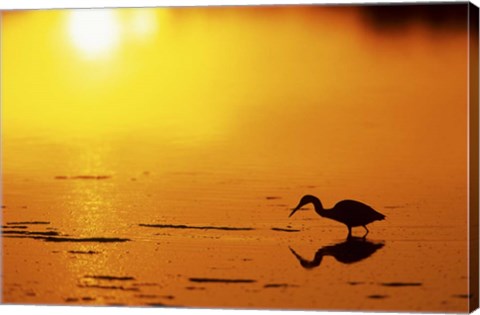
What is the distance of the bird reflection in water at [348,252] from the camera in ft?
29.3

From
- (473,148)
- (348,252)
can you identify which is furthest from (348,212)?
(473,148)

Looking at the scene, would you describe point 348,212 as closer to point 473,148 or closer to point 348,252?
point 348,252

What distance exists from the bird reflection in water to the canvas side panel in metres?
0.50

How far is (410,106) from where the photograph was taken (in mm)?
8867

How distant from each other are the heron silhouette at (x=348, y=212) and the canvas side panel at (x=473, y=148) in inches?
20.0

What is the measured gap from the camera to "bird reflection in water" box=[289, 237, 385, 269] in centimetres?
894

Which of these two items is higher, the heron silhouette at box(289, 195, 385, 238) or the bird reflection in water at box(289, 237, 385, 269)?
the heron silhouette at box(289, 195, 385, 238)

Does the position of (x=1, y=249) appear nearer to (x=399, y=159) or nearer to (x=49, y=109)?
(x=49, y=109)

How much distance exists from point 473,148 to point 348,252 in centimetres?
87

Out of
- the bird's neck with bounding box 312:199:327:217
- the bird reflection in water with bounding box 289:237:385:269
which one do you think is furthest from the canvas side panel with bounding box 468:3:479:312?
the bird's neck with bounding box 312:199:327:217

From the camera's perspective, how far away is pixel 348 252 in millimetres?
9000

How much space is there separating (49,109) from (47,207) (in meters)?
0.55

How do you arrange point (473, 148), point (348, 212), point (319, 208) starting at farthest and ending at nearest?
1. point (319, 208)
2. point (348, 212)
3. point (473, 148)

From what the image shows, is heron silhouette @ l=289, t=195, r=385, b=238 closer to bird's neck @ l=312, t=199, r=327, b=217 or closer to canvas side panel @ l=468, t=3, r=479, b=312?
bird's neck @ l=312, t=199, r=327, b=217
